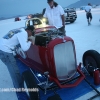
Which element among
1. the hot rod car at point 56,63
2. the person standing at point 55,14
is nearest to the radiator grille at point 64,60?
the hot rod car at point 56,63

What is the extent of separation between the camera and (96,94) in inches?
123

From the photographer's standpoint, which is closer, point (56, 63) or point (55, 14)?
point (56, 63)

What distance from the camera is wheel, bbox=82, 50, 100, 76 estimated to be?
3.69 m

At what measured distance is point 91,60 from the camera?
3.89 meters

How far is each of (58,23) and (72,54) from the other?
7.38 ft

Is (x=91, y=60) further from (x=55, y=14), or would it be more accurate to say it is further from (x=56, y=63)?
(x=55, y=14)

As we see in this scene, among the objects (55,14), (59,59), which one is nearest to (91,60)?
(59,59)

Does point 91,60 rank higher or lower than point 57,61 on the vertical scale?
lower

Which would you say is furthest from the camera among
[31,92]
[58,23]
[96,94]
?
[58,23]

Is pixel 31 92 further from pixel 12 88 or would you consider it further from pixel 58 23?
pixel 58 23

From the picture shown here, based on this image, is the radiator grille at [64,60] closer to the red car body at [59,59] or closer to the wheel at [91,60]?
the red car body at [59,59]

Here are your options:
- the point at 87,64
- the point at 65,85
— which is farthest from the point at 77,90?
the point at 87,64

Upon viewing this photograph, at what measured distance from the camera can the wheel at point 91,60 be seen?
3.69 meters

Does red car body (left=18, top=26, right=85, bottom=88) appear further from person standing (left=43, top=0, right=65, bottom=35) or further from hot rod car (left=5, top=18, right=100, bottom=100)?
person standing (left=43, top=0, right=65, bottom=35)
